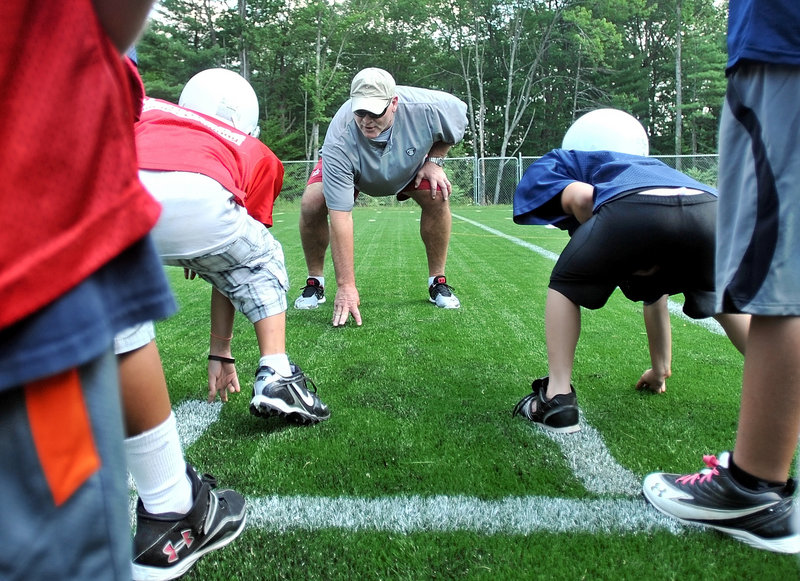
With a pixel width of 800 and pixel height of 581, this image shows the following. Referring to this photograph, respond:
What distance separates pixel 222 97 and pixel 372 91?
1.58 metres

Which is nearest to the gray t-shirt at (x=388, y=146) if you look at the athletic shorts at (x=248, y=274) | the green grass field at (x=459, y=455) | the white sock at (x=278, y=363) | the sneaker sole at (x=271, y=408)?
the green grass field at (x=459, y=455)

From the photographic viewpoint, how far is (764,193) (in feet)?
4.24

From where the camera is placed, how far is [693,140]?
3231 centimetres

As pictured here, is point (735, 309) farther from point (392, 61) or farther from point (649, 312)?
point (392, 61)

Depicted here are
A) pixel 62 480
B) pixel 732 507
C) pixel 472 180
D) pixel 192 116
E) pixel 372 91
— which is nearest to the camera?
pixel 62 480

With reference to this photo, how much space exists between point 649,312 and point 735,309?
1117 mm

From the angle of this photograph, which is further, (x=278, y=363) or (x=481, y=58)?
(x=481, y=58)

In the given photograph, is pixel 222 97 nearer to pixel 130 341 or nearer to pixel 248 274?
pixel 248 274

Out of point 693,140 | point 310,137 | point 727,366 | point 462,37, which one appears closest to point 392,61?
point 462,37

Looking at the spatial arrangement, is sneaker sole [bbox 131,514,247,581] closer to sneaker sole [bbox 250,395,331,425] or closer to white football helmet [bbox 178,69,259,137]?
sneaker sole [bbox 250,395,331,425]

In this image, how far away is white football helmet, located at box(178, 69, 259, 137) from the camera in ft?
7.85

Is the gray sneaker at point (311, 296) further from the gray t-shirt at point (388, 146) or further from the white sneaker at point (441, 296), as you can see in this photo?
the white sneaker at point (441, 296)

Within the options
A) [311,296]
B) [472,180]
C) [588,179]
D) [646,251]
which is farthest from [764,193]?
[472,180]

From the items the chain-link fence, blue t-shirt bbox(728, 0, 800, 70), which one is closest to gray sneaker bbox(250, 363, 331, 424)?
blue t-shirt bbox(728, 0, 800, 70)
